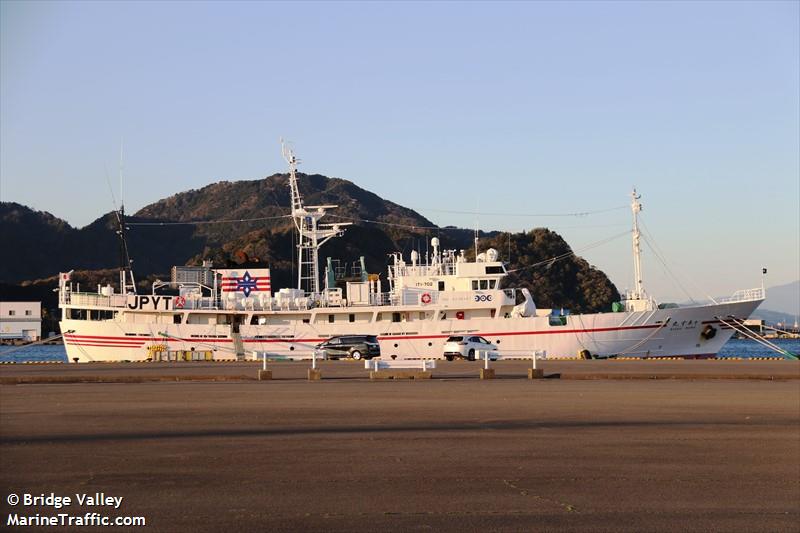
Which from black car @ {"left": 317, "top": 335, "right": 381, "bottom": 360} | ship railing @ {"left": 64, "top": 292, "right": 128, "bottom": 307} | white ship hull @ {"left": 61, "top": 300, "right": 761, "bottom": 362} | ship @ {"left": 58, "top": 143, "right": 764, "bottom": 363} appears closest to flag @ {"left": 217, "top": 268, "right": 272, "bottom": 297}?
ship @ {"left": 58, "top": 143, "right": 764, "bottom": 363}

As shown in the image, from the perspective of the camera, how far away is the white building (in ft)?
397

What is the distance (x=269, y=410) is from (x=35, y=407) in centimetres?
497

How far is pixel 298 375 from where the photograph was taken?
108 feet

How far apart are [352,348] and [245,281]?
42.3 ft

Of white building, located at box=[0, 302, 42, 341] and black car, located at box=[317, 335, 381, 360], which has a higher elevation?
white building, located at box=[0, 302, 42, 341]

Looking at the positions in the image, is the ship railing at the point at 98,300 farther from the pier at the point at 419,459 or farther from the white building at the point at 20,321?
the white building at the point at 20,321

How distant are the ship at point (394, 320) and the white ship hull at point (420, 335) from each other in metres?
0.06

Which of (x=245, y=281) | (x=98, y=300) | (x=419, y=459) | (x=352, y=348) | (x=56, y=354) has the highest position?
(x=245, y=281)

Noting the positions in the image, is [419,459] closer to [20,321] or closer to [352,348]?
[352,348]

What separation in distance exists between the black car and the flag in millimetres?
10393

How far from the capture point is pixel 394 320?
5681 centimetres

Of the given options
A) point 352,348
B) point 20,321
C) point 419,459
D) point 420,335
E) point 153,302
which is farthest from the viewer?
point 20,321

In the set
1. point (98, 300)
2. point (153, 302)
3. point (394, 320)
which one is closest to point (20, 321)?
point (98, 300)

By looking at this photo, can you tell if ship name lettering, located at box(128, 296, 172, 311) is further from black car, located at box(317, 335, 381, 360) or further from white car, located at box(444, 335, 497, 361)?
white car, located at box(444, 335, 497, 361)
